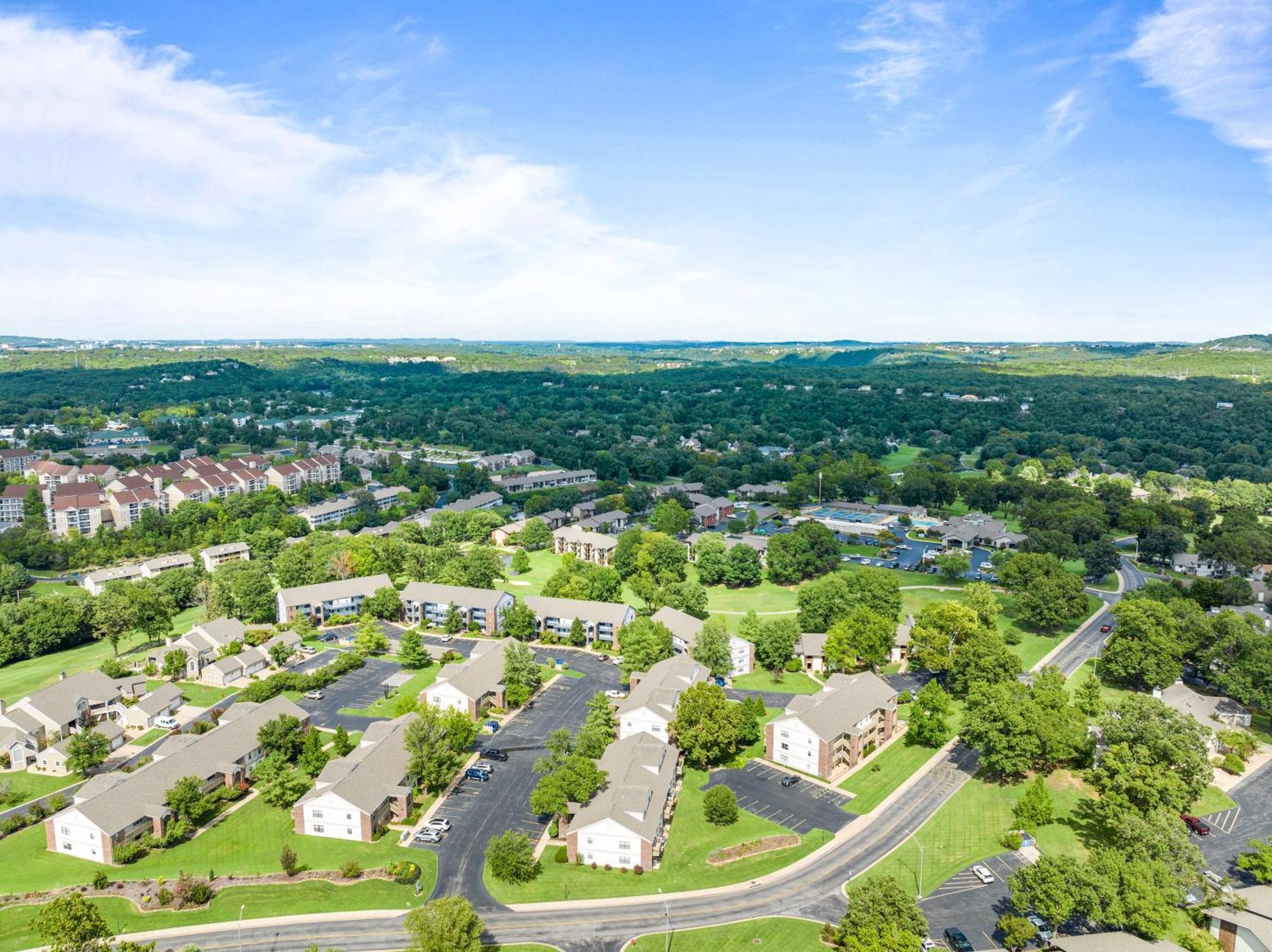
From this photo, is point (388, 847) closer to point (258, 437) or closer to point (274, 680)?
point (274, 680)

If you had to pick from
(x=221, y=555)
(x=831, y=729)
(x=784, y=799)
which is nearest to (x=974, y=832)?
(x=831, y=729)

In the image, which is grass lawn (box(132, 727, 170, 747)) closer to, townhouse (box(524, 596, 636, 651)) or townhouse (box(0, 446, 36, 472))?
townhouse (box(524, 596, 636, 651))

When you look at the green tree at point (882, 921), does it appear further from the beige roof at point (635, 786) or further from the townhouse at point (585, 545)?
the townhouse at point (585, 545)

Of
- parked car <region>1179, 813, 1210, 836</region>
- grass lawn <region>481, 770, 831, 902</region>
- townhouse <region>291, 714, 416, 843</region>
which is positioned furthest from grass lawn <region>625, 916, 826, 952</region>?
parked car <region>1179, 813, 1210, 836</region>

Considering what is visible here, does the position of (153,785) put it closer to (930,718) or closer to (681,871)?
(681,871)

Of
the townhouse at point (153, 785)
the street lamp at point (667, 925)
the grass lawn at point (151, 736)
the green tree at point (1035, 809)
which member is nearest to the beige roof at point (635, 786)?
the street lamp at point (667, 925)

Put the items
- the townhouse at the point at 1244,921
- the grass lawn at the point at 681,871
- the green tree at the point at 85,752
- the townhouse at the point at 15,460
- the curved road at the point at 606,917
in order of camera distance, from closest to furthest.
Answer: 1. the townhouse at the point at 1244,921
2. the curved road at the point at 606,917
3. the grass lawn at the point at 681,871
4. the green tree at the point at 85,752
5. the townhouse at the point at 15,460

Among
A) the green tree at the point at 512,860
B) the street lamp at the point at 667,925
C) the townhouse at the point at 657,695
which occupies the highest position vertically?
the townhouse at the point at 657,695
